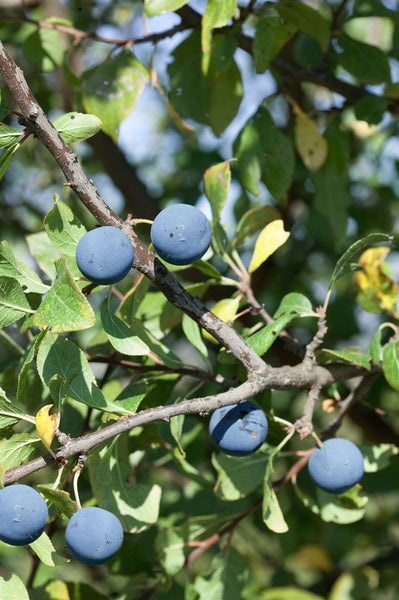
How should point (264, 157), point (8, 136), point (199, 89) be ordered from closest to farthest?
point (8, 136)
point (264, 157)
point (199, 89)

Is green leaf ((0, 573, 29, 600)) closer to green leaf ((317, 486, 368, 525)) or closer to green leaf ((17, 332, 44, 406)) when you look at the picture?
green leaf ((17, 332, 44, 406))

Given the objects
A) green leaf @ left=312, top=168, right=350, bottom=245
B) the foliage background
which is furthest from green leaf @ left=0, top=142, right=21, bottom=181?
green leaf @ left=312, top=168, right=350, bottom=245

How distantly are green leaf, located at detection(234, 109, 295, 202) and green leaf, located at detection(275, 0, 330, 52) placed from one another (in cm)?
15

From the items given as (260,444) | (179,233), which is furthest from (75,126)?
(260,444)

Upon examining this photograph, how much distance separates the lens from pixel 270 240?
1.08 metres

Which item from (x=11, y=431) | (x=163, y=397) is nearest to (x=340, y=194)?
(x=163, y=397)

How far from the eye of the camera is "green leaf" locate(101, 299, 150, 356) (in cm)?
88

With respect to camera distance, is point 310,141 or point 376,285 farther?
point 310,141

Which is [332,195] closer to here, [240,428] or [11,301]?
[240,428]

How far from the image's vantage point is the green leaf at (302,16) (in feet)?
4.29

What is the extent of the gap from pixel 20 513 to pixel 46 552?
0.41 ft

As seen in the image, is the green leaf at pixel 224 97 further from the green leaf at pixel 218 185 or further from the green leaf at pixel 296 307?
the green leaf at pixel 296 307

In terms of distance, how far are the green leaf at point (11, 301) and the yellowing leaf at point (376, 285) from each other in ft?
1.95

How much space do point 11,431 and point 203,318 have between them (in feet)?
0.75
